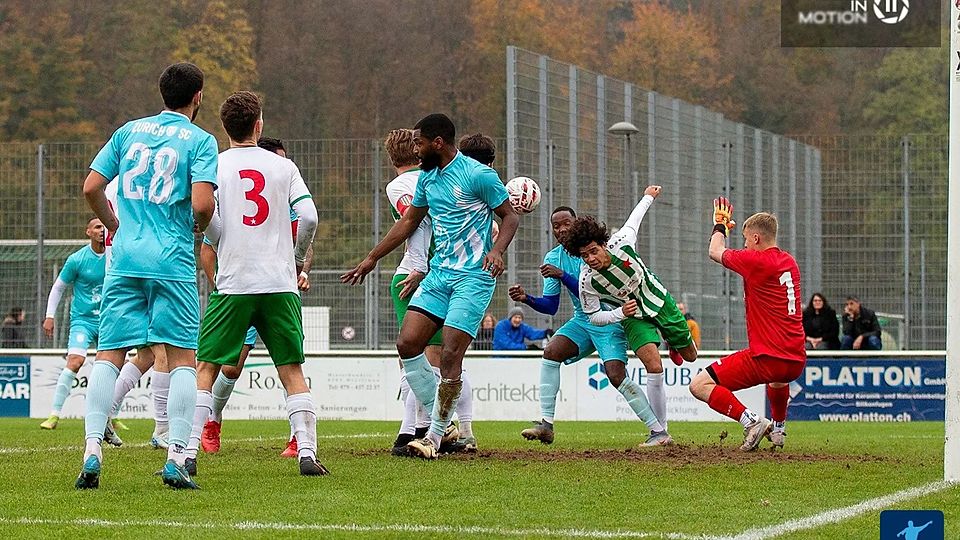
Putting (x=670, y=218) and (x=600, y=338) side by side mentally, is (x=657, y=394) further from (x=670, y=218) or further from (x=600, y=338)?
(x=670, y=218)

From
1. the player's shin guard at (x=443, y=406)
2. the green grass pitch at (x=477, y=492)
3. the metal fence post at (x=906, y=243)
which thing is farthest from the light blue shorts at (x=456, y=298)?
the metal fence post at (x=906, y=243)

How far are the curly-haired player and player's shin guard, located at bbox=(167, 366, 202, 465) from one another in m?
3.50

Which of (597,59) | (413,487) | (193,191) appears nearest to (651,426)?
(413,487)

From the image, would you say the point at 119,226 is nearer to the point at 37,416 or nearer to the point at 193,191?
the point at 193,191

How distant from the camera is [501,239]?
30.2ft

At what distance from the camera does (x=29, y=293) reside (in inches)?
836

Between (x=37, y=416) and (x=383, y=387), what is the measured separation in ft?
16.5

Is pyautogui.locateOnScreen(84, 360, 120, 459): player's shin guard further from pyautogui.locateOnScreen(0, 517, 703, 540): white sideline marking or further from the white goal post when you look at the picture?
the white goal post

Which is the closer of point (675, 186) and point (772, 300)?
point (772, 300)

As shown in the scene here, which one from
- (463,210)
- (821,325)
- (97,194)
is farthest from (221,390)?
(821,325)

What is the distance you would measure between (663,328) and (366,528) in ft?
17.6

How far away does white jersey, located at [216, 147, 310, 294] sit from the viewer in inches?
320

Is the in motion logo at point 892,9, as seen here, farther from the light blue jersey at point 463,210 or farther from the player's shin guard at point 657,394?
the light blue jersey at point 463,210

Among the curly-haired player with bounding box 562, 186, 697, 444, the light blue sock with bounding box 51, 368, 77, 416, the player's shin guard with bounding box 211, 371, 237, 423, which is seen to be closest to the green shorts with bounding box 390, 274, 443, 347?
the curly-haired player with bounding box 562, 186, 697, 444
